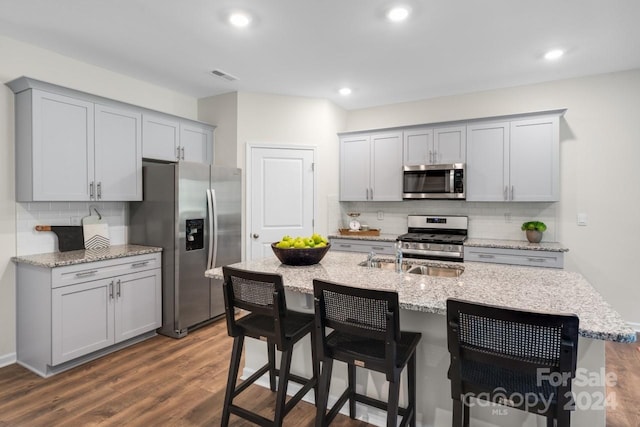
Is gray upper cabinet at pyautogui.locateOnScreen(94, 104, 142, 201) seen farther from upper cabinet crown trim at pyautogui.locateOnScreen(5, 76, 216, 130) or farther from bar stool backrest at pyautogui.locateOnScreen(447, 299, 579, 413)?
bar stool backrest at pyautogui.locateOnScreen(447, 299, 579, 413)

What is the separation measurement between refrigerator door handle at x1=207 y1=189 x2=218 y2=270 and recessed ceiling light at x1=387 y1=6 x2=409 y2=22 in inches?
95.6

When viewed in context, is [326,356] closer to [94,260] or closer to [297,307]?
[297,307]

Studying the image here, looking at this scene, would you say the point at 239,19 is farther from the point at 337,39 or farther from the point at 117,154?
the point at 117,154

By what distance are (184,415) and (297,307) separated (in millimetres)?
980

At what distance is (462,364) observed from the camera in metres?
1.40

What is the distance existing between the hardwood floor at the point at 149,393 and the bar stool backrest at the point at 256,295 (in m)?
0.78

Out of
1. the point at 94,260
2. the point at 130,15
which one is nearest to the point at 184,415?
the point at 94,260

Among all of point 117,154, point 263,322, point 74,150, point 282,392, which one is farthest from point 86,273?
point 282,392

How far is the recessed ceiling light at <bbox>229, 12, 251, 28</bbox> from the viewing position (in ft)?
8.34

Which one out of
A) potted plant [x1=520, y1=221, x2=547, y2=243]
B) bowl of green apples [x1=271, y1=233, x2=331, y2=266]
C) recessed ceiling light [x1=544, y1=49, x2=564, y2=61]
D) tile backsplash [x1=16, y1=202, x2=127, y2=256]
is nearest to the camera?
bowl of green apples [x1=271, y1=233, x2=331, y2=266]

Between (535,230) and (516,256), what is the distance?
42 cm

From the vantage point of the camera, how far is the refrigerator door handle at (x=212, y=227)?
3.75 meters

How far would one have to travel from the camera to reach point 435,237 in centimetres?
415

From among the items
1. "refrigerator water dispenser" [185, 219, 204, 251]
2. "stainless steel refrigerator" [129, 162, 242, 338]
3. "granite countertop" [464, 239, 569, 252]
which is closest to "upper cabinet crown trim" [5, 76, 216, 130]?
"stainless steel refrigerator" [129, 162, 242, 338]
